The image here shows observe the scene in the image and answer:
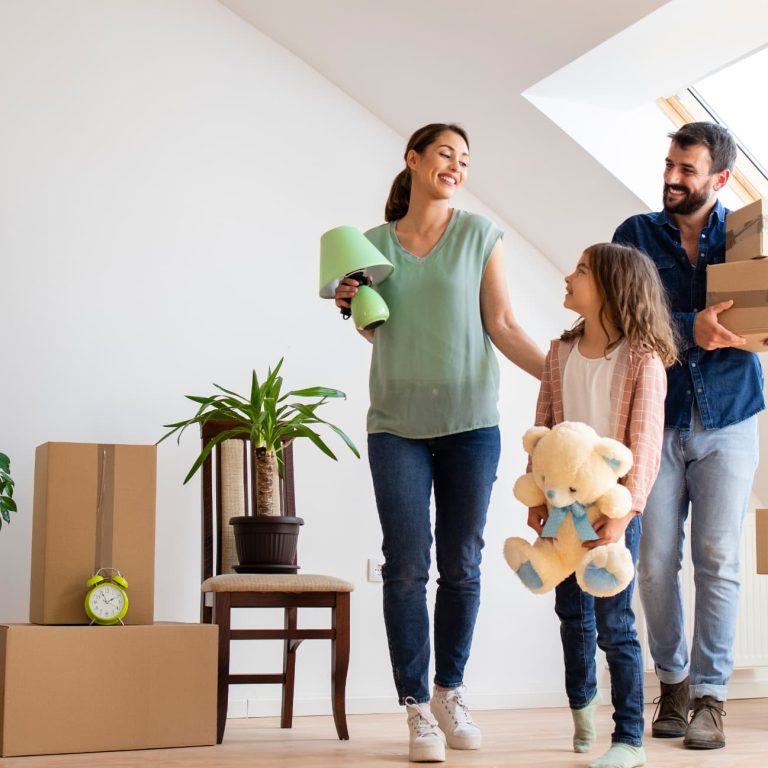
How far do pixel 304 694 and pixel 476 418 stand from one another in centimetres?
145

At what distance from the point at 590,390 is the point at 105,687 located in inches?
48.8

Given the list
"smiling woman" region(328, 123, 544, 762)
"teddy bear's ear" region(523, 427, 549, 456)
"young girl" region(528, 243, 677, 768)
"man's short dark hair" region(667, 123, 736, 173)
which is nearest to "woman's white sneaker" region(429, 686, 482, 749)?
"smiling woman" region(328, 123, 544, 762)

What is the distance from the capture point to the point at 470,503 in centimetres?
226

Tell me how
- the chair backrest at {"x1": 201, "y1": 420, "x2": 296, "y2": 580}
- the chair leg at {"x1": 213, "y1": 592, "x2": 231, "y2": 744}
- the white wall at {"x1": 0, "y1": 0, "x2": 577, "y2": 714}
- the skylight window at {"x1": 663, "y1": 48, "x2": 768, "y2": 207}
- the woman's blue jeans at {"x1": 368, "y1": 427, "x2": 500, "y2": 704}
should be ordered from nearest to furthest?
1. the woman's blue jeans at {"x1": 368, "y1": 427, "x2": 500, "y2": 704}
2. the chair leg at {"x1": 213, "y1": 592, "x2": 231, "y2": 744}
3. the chair backrest at {"x1": 201, "y1": 420, "x2": 296, "y2": 580}
4. the white wall at {"x1": 0, "y1": 0, "x2": 577, "y2": 714}
5. the skylight window at {"x1": 663, "y1": 48, "x2": 768, "y2": 207}

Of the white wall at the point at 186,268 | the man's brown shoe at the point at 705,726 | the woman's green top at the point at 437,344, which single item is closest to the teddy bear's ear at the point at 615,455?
the woman's green top at the point at 437,344

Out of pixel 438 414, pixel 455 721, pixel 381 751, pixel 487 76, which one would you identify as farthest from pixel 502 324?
pixel 487 76

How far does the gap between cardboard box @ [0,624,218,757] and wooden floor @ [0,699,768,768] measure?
0.15 feet

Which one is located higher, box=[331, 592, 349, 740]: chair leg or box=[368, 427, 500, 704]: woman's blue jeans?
box=[368, 427, 500, 704]: woman's blue jeans

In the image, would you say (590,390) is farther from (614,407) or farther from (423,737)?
(423,737)

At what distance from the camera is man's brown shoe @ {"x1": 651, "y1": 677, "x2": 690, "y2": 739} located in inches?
97.8

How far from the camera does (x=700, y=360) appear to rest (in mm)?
2424

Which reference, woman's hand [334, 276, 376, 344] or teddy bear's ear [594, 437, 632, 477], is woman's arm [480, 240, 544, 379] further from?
teddy bear's ear [594, 437, 632, 477]

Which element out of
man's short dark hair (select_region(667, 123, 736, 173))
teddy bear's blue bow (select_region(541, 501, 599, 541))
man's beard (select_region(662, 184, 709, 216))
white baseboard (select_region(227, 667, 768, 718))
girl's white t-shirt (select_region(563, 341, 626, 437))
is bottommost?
white baseboard (select_region(227, 667, 768, 718))

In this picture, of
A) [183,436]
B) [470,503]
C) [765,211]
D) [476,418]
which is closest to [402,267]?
[476,418]
